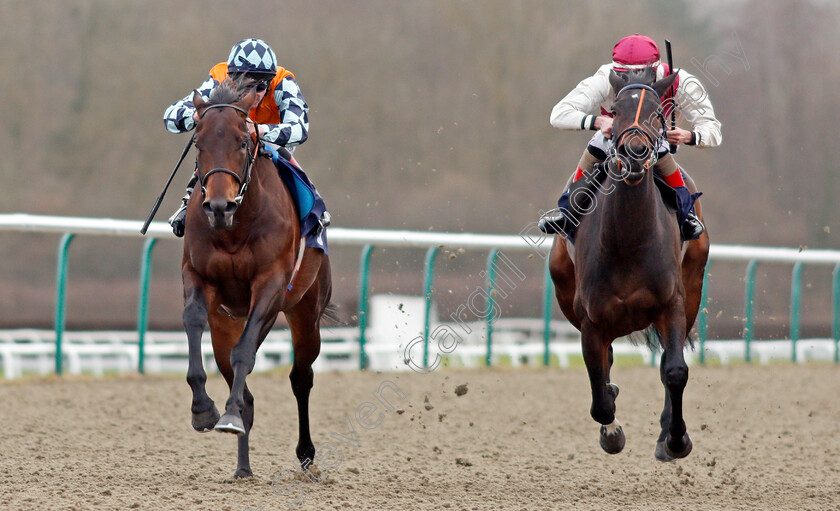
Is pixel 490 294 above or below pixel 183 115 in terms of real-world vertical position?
below

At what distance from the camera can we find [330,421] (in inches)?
312

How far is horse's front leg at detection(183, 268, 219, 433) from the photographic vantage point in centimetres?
493

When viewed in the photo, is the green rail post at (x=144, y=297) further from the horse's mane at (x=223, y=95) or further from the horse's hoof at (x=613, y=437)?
the horse's hoof at (x=613, y=437)

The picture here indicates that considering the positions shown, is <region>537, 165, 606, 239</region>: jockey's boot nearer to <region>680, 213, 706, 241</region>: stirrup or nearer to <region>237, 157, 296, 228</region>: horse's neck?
→ <region>680, 213, 706, 241</region>: stirrup

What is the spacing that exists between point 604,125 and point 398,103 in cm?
2109

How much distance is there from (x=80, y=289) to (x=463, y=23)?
10.9 m

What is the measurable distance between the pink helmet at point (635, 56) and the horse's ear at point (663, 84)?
0.36 metres

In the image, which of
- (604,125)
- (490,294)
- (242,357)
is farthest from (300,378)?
(490,294)

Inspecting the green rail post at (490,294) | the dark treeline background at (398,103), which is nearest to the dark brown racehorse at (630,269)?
the green rail post at (490,294)

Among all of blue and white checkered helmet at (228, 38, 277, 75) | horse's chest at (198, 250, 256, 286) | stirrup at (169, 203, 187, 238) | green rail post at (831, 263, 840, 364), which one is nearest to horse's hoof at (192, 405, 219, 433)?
horse's chest at (198, 250, 256, 286)

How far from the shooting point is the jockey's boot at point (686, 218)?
582 centimetres

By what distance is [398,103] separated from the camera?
2627 cm

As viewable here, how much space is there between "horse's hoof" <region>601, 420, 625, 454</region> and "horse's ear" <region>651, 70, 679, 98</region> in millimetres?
1691

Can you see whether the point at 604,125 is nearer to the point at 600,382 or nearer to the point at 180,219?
the point at 600,382
